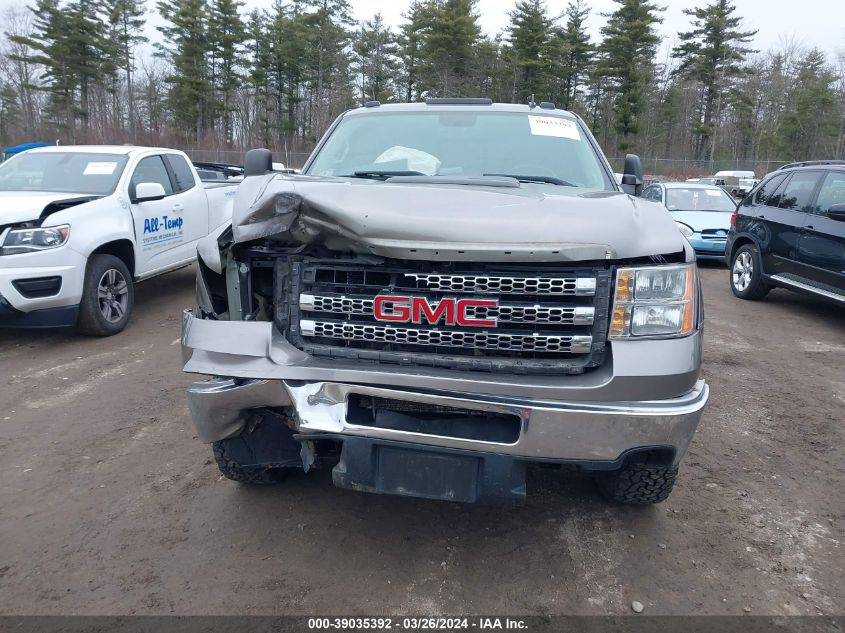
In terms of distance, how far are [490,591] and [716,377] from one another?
3556mm

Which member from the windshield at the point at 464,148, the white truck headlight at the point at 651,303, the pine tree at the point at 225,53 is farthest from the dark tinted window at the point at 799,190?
the pine tree at the point at 225,53

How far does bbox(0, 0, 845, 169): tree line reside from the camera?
41.8 meters

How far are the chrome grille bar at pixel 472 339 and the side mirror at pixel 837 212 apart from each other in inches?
220

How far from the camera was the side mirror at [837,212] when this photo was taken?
20.8ft

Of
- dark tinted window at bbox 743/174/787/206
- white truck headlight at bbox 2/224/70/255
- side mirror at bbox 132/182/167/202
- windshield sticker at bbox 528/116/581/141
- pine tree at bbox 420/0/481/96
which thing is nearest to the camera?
windshield sticker at bbox 528/116/581/141

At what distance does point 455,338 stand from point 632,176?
2527 mm

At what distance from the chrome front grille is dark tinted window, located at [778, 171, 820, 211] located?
649 centimetres

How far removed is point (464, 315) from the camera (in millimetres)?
2275

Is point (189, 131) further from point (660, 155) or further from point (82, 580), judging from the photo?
point (82, 580)

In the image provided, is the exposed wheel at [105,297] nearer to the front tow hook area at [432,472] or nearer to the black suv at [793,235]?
the front tow hook area at [432,472]

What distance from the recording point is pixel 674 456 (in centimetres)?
233

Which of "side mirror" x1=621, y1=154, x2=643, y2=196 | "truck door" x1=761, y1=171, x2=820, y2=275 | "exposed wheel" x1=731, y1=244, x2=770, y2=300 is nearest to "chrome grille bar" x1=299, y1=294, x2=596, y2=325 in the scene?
"side mirror" x1=621, y1=154, x2=643, y2=196

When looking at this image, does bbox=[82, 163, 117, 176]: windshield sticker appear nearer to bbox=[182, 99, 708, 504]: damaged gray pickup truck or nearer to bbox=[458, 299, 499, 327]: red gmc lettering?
bbox=[182, 99, 708, 504]: damaged gray pickup truck

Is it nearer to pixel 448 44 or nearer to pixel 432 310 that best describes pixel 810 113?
pixel 448 44
